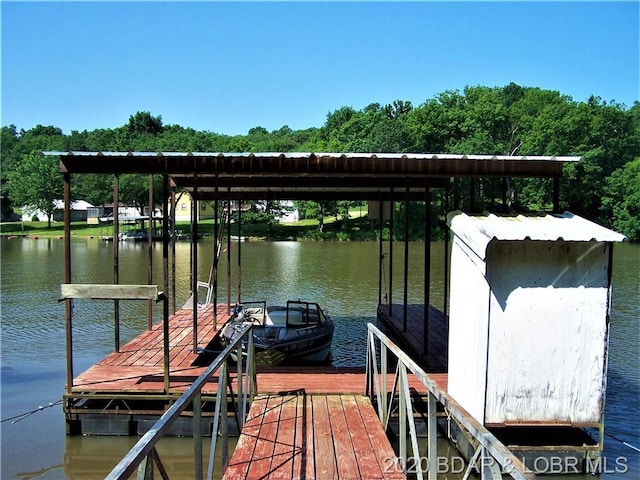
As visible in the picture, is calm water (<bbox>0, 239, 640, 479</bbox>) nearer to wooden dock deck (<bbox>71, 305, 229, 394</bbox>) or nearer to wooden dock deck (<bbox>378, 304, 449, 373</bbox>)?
wooden dock deck (<bbox>71, 305, 229, 394</bbox>)

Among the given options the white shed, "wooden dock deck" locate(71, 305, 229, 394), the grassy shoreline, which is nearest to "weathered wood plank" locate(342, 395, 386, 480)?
the white shed

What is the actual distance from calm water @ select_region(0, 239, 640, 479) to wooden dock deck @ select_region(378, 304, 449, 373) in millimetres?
1061

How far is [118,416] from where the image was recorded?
287 inches

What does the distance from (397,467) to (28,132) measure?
514 ft

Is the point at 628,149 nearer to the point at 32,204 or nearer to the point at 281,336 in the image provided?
the point at 281,336

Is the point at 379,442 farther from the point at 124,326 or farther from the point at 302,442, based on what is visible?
the point at 124,326

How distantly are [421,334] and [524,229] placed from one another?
505 centimetres

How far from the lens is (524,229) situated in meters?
6.09

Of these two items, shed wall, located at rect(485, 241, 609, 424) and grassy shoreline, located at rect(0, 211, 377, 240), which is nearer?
shed wall, located at rect(485, 241, 609, 424)

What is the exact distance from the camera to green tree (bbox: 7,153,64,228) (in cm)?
6378

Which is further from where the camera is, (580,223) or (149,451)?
(580,223)

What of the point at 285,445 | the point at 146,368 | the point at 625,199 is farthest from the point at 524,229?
the point at 625,199

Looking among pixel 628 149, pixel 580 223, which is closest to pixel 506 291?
pixel 580 223

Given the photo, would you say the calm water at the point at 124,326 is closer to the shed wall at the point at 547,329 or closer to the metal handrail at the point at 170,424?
the shed wall at the point at 547,329
